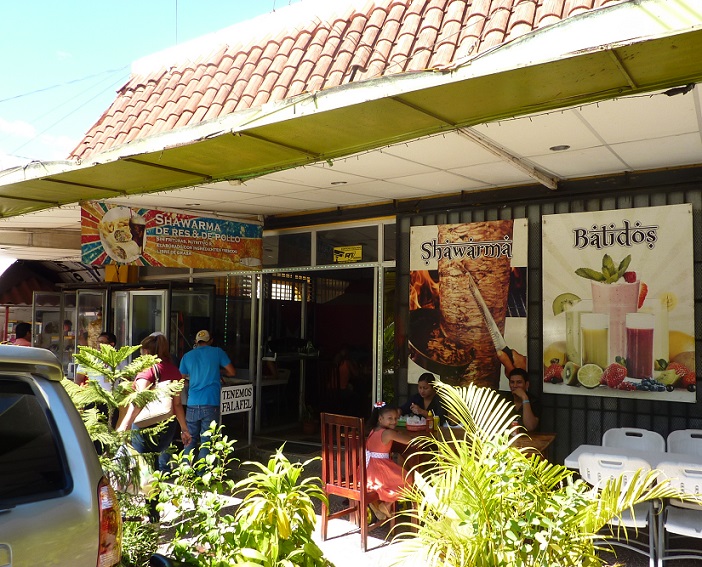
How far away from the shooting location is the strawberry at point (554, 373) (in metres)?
6.53

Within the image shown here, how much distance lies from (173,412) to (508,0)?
470 cm

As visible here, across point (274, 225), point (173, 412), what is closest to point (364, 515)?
point (173, 412)

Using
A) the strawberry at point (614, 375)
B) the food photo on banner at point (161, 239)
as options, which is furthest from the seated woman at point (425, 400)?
the food photo on banner at point (161, 239)

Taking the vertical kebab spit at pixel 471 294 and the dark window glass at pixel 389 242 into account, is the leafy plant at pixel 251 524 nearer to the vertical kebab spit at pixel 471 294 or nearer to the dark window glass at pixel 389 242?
the vertical kebab spit at pixel 471 294

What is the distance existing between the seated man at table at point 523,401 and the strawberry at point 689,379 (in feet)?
4.62

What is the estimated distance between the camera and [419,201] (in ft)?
25.2

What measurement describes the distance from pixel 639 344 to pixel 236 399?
5.11m

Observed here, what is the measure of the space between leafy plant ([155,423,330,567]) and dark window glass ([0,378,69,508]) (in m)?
1.09

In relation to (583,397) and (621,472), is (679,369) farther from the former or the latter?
(621,472)

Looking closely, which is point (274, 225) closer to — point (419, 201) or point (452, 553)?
point (419, 201)

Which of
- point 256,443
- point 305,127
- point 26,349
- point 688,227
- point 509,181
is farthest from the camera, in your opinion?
point 256,443

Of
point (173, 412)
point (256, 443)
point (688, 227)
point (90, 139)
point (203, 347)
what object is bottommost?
point (256, 443)

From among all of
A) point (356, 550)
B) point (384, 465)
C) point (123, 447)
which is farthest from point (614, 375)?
point (123, 447)

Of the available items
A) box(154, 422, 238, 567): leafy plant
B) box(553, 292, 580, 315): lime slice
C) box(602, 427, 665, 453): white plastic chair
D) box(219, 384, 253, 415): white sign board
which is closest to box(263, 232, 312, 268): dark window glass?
box(219, 384, 253, 415): white sign board
